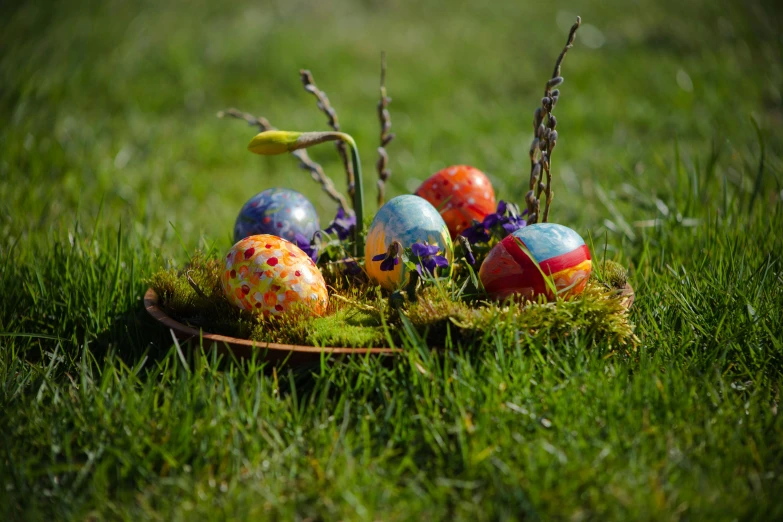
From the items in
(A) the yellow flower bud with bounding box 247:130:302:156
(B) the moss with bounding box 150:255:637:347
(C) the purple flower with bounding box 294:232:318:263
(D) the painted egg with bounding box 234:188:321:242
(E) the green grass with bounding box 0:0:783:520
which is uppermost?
(A) the yellow flower bud with bounding box 247:130:302:156

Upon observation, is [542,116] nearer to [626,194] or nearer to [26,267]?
[626,194]

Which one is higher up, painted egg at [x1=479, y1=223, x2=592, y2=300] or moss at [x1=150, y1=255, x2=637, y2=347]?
painted egg at [x1=479, y1=223, x2=592, y2=300]

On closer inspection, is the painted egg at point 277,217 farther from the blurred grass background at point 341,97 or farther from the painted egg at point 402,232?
the blurred grass background at point 341,97

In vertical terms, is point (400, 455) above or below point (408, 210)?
below

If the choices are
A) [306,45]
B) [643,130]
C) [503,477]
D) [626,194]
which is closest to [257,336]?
[503,477]

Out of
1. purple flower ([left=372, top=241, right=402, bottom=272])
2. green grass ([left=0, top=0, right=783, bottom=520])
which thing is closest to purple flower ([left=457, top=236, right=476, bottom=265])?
purple flower ([left=372, top=241, right=402, bottom=272])

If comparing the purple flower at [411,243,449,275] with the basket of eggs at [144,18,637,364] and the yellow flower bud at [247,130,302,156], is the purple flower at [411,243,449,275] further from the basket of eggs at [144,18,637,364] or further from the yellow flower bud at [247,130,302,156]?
the yellow flower bud at [247,130,302,156]

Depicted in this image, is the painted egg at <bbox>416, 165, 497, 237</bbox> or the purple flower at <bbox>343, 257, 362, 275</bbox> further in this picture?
the painted egg at <bbox>416, 165, 497, 237</bbox>
